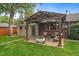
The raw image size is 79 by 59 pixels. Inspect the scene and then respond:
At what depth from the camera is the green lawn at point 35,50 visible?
7.54 meters

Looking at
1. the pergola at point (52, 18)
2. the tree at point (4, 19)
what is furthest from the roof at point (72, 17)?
the tree at point (4, 19)

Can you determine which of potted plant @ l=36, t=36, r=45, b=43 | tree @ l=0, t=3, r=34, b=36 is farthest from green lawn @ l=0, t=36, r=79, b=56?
tree @ l=0, t=3, r=34, b=36

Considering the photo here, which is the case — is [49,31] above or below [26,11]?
below

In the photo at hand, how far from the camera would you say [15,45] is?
26.9 feet

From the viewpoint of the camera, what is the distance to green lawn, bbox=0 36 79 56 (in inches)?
297

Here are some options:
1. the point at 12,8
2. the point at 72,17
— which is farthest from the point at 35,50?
the point at 72,17

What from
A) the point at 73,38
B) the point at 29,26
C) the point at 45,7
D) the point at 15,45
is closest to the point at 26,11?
the point at 29,26

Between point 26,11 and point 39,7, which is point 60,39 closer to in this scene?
point 39,7

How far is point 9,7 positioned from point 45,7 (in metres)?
2.11

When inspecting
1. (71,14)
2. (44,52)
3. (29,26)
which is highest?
(71,14)

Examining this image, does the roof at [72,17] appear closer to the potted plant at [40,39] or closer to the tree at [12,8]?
the potted plant at [40,39]

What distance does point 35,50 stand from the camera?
7828mm

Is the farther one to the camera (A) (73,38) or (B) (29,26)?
(B) (29,26)

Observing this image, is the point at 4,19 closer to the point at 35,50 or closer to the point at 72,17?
the point at 35,50
